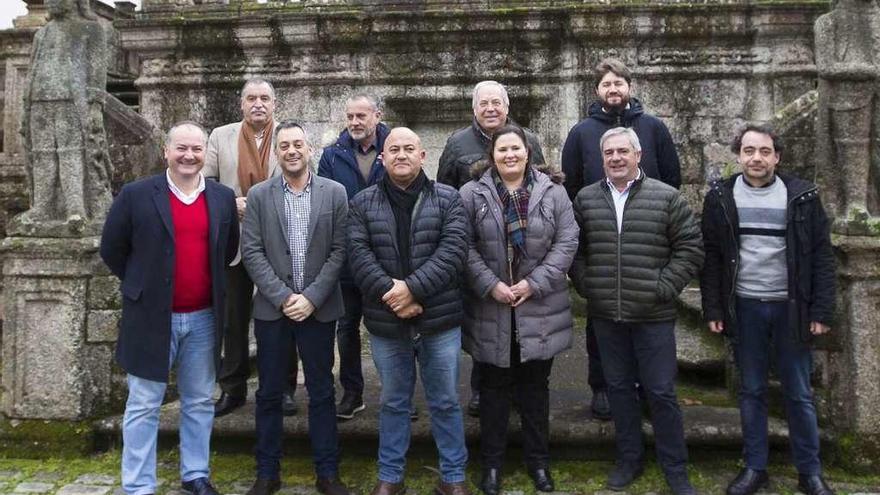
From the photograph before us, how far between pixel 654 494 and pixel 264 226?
256 cm

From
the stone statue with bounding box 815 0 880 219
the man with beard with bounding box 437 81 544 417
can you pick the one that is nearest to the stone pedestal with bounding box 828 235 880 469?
the stone statue with bounding box 815 0 880 219

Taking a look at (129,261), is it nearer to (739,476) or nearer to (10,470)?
(10,470)

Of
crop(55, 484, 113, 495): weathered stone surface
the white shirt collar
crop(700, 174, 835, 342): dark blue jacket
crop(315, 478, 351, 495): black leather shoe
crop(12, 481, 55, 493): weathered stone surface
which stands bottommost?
crop(55, 484, 113, 495): weathered stone surface

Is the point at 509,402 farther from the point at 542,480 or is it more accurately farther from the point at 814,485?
the point at 814,485

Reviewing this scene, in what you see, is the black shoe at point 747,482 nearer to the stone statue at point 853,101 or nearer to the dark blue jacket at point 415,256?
the stone statue at point 853,101

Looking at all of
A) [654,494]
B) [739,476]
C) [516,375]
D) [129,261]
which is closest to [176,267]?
[129,261]

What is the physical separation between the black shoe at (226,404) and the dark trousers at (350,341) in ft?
2.43

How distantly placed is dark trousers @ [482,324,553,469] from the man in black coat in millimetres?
1013

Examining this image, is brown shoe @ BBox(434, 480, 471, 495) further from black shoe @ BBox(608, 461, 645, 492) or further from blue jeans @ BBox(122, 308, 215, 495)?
blue jeans @ BBox(122, 308, 215, 495)

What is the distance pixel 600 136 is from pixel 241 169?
2197 millimetres

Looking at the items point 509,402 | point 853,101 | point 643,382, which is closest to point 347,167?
point 509,402

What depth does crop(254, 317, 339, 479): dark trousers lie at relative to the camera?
4.00 m

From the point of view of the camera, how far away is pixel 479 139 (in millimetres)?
4457

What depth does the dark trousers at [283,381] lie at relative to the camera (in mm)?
4000
